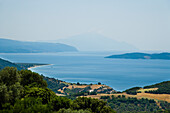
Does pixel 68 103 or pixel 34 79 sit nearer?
pixel 68 103

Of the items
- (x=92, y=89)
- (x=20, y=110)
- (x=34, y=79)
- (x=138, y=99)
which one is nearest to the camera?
(x=20, y=110)

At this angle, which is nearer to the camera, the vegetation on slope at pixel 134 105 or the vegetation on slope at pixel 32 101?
the vegetation on slope at pixel 32 101

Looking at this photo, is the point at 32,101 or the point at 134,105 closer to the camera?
the point at 32,101

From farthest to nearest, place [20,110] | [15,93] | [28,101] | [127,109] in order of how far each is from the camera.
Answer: [127,109] → [15,93] → [28,101] → [20,110]

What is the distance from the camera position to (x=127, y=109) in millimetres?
40594

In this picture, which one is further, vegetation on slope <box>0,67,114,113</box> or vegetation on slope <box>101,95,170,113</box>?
vegetation on slope <box>101,95,170,113</box>

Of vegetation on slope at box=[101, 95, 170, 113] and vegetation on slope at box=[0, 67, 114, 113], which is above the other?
vegetation on slope at box=[0, 67, 114, 113]

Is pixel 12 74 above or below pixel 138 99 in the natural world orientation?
Answer: above

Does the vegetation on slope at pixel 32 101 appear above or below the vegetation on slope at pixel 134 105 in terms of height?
above

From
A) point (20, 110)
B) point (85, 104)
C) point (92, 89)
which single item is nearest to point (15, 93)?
point (20, 110)

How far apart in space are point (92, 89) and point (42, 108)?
62280 mm

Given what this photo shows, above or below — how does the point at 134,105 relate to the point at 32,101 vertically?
below

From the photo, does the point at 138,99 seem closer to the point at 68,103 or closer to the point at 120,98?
the point at 120,98

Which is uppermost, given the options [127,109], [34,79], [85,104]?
[34,79]
